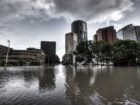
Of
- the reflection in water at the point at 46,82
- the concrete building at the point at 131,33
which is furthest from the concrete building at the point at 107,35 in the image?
the reflection in water at the point at 46,82

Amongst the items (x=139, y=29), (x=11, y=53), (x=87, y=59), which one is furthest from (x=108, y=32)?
(x=11, y=53)

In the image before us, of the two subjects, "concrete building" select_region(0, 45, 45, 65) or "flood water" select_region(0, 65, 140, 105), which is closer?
"flood water" select_region(0, 65, 140, 105)

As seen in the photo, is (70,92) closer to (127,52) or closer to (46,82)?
(46,82)

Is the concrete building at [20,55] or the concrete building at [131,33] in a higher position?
the concrete building at [131,33]

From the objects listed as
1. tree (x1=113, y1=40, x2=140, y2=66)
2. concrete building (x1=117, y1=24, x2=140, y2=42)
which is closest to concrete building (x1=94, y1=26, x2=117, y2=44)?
concrete building (x1=117, y1=24, x2=140, y2=42)

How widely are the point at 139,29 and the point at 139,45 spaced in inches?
3626

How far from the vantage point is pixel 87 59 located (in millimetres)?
97000

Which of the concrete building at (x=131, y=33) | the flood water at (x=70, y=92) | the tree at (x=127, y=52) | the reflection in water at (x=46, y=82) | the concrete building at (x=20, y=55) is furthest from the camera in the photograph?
the concrete building at (x=20, y=55)

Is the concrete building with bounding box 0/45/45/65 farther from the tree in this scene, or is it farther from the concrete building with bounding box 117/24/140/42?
the concrete building with bounding box 117/24/140/42

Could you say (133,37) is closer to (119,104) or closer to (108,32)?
(108,32)

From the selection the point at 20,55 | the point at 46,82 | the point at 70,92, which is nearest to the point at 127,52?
the point at 46,82

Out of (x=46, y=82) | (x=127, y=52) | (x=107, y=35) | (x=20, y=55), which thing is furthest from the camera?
(x=107, y=35)

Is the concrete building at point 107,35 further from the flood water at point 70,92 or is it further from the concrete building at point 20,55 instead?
the flood water at point 70,92

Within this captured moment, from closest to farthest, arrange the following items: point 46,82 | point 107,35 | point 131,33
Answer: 1. point 46,82
2. point 131,33
3. point 107,35
